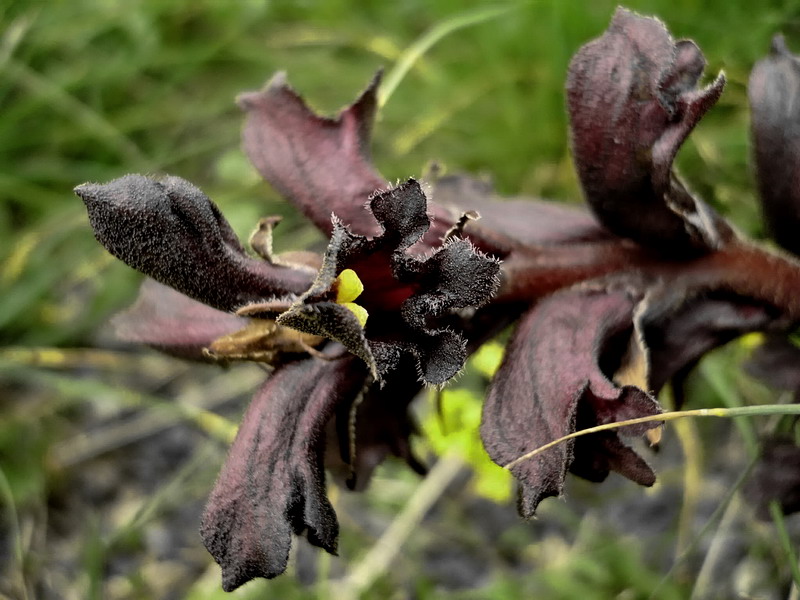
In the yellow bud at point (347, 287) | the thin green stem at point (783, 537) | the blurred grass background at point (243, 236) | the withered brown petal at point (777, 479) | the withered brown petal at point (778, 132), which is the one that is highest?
the withered brown petal at point (778, 132)

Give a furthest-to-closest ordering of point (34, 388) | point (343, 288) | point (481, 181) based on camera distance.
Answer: point (34, 388) → point (481, 181) → point (343, 288)

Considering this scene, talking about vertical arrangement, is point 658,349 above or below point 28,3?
above

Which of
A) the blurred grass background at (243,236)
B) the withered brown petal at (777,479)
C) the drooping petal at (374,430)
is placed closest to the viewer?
the drooping petal at (374,430)

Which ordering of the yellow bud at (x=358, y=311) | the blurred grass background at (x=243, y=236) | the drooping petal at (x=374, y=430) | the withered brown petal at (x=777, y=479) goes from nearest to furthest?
the yellow bud at (x=358, y=311)
the drooping petal at (x=374, y=430)
the withered brown petal at (x=777, y=479)
the blurred grass background at (x=243, y=236)

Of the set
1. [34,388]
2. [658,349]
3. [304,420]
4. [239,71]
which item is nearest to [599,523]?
[658,349]

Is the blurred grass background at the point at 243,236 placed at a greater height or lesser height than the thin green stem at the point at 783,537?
lesser

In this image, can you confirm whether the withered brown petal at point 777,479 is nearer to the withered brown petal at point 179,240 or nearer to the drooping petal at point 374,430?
the drooping petal at point 374,430

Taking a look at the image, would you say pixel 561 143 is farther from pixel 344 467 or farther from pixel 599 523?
pixel 344 467

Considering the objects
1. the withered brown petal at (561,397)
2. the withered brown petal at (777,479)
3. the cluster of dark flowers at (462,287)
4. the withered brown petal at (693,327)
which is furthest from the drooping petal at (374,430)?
the withered brown petal at (777,479)
